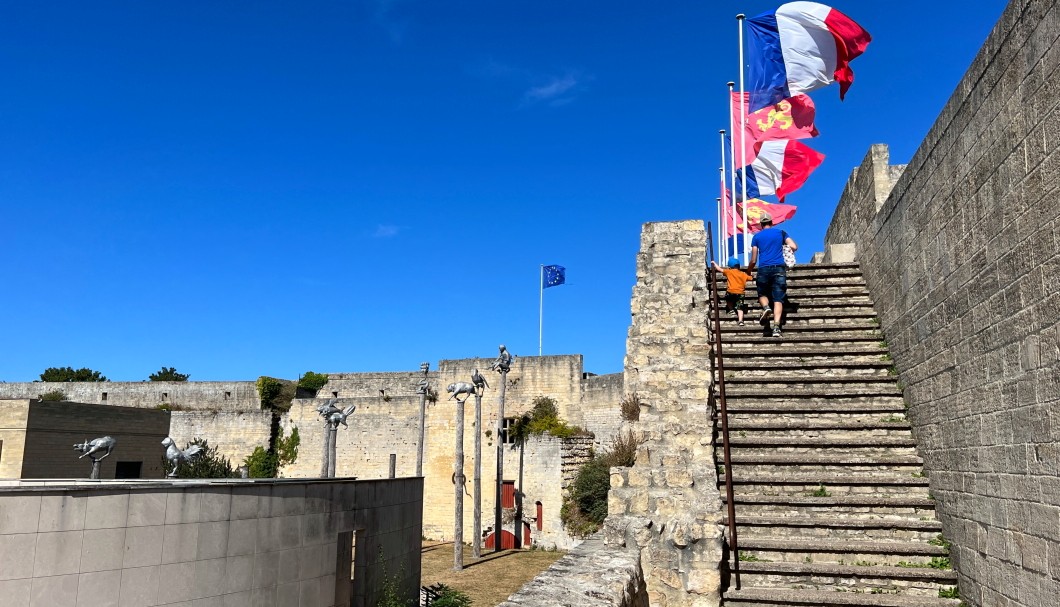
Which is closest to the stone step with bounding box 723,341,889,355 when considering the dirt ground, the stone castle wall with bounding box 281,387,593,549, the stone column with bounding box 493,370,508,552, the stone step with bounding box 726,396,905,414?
the stone step with bounding box 726,396,905,414

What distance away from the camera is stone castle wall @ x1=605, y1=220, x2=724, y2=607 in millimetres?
5520

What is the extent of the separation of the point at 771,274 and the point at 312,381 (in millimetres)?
28681

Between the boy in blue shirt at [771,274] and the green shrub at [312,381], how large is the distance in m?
27.7

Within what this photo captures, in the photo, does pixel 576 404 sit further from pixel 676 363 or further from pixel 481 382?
pixel 676 363

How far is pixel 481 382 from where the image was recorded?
22.5 m

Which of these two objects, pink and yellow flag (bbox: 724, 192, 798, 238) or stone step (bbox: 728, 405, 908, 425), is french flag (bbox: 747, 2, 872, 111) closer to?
pink and yellow flag (bbox: 724, 192, 798, 238)

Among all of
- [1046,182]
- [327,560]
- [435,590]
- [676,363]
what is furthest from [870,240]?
[435,590]

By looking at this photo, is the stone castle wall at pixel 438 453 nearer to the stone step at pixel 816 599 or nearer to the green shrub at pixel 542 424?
the green shrub at pixel 542 424

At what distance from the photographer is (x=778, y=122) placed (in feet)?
44.4

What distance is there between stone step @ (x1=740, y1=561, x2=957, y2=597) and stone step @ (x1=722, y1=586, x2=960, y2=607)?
94 millimetres

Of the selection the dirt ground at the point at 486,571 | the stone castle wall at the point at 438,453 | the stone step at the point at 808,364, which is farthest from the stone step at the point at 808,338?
the stone castle wall at the point at 438,453

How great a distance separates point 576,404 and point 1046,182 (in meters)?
22.2

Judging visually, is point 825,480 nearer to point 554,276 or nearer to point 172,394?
point 554,276

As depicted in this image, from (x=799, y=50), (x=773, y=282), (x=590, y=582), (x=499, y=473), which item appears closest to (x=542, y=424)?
(x=499, y=473)
